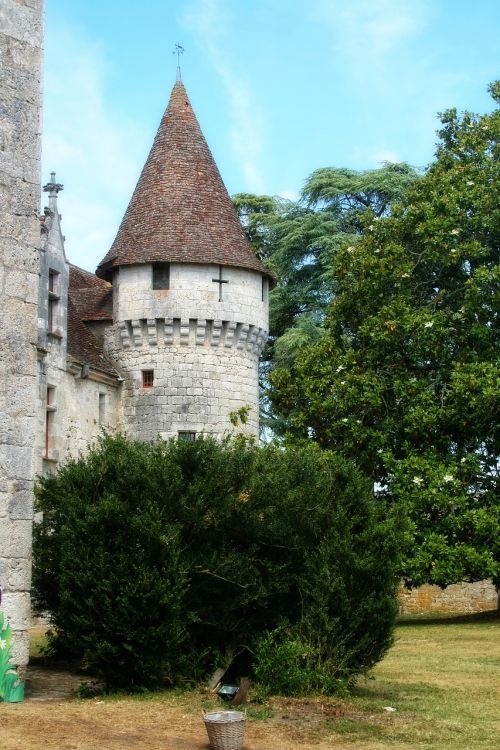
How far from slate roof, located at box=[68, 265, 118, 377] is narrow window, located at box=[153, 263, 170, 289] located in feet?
6.03

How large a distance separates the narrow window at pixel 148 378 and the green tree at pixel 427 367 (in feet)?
14.9

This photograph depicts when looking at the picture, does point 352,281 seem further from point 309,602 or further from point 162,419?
point 309,602

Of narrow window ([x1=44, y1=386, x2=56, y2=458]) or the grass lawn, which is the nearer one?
the grass lawn

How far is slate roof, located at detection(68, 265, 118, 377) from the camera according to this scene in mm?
30359

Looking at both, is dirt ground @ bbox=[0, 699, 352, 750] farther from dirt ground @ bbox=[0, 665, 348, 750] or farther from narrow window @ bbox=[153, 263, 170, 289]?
narrow window @ bbox=[153, 263, 170, 289]

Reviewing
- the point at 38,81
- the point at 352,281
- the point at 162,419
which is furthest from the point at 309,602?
the point at 162,419

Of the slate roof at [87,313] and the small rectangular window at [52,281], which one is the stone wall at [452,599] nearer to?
the slate roof at [87,313]

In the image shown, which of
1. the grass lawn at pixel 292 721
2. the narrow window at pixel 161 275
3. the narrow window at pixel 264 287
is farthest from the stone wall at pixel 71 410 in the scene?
the grass lawn at pixel 292 721

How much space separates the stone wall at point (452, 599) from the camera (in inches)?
1287

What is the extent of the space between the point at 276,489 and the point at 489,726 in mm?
3430

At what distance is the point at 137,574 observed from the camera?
11.7 m

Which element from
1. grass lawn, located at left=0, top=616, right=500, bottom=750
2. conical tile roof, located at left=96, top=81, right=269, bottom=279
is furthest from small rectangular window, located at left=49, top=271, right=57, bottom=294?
grass lawn, located at left=0, top=616, right=500, bottom=750

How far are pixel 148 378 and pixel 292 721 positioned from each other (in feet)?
67.6

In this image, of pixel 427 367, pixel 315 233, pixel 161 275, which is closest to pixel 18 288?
pixel 427 367
